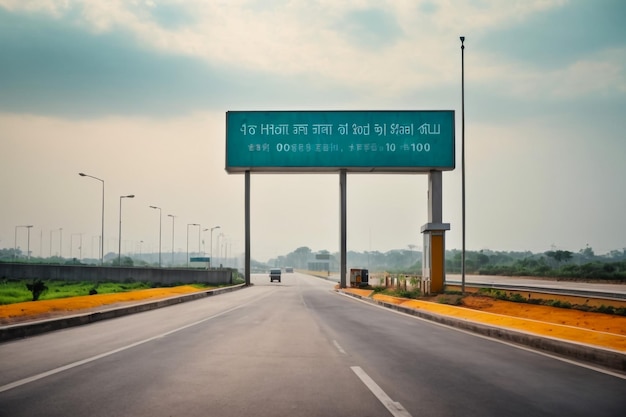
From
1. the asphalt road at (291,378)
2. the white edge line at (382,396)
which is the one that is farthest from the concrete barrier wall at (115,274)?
the white edge line at (382,396)

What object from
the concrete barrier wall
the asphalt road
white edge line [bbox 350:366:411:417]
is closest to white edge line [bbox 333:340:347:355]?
the asphalt road

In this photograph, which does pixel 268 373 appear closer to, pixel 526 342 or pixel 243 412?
pixel 243 412

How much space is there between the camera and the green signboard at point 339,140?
1582 inches

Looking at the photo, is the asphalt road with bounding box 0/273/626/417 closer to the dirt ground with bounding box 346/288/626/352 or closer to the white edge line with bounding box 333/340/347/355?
the white edge line with bounding box 333/340/347/355

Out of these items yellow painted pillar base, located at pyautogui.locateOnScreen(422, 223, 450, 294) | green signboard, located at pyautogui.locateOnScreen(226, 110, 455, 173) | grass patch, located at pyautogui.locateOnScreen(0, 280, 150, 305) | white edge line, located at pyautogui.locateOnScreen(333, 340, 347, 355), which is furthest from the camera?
green signboard, located at pyautogui.locateOnScreen(226, 110, 455, 173)

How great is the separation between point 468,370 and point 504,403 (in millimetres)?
2254

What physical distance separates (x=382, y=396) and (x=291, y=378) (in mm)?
1651

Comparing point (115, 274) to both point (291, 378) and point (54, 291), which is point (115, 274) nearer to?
point (54, 291)

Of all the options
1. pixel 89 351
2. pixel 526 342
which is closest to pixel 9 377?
pixel 89 351

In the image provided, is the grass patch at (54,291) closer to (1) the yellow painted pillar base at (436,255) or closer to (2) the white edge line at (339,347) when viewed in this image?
(1) the yellow painted pillar base at (436,255)

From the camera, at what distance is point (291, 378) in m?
7.97

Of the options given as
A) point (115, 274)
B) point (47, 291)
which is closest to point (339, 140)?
point (47, 291)

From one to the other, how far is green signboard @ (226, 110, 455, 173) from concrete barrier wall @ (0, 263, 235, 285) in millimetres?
19134

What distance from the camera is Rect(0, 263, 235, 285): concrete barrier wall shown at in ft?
196
